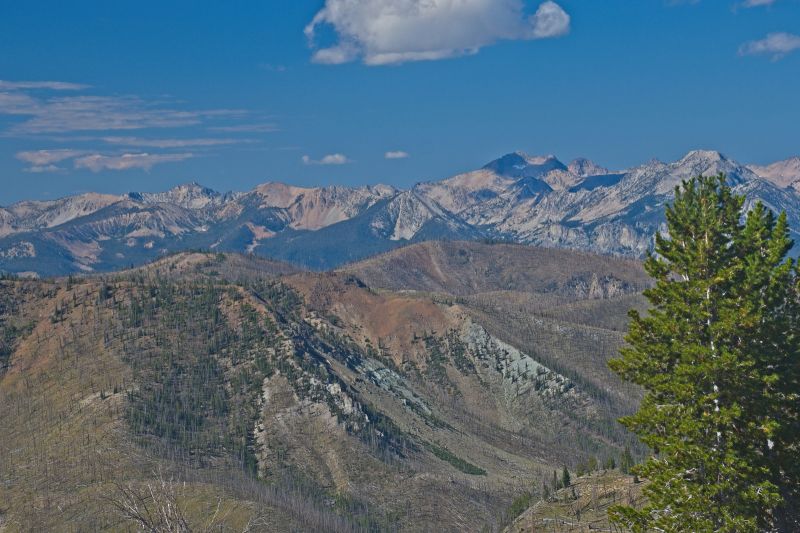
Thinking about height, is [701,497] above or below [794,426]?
below

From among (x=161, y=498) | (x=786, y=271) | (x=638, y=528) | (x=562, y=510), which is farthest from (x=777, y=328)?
(x=562, y=510)

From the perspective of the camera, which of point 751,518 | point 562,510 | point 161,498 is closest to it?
point 161,498

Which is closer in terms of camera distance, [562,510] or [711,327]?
[711,327]

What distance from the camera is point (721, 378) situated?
176ft

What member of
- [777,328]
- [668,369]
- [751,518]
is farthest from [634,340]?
[751,518]

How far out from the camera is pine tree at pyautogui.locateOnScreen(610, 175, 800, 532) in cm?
5331

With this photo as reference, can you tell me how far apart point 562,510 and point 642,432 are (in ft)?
449

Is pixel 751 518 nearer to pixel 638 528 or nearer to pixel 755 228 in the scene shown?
pixel 638 528

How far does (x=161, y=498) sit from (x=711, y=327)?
103ft

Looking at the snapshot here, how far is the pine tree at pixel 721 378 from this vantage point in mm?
53312

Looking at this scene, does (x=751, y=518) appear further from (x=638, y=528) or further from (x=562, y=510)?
(x=562, y=510)

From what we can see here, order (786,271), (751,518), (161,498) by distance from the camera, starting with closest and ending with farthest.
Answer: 1. (161,498)
2. (751,518)
3. (786,271)

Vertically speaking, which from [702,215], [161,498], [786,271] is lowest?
[161,498]

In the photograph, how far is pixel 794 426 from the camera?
5472 centimetres
